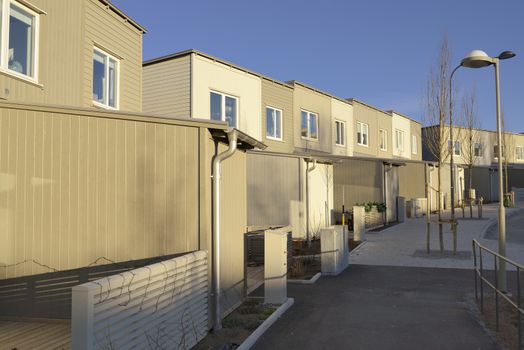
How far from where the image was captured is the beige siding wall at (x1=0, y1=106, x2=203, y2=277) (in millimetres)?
6281

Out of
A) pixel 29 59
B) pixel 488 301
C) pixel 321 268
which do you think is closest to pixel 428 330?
pixel 488 301

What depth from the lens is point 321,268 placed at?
10875mm

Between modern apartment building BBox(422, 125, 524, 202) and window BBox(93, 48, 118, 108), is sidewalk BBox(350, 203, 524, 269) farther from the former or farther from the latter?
modern apartment building BBox(422, 125, 524, 202)

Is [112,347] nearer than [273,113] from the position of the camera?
Yes

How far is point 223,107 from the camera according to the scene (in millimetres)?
18156

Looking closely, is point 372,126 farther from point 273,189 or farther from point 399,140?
point 273,189

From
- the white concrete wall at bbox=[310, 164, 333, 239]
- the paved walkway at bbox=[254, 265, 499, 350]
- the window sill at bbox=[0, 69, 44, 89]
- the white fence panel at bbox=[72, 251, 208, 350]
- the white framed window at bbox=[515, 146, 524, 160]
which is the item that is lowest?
the paved walkway at bbox=[254, 265, 499, 350]

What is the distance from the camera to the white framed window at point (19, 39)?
893 cm

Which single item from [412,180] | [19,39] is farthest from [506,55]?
[412,180]

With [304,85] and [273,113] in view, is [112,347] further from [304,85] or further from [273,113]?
[304,85]

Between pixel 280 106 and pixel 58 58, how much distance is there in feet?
39.8

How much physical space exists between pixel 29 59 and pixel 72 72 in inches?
48.7

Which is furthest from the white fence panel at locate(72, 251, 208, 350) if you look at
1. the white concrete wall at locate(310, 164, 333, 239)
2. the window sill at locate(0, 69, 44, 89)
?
the white concrete wall at locate(310, 164, 333, 239)

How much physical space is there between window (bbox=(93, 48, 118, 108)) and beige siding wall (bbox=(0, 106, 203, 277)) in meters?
5.77
